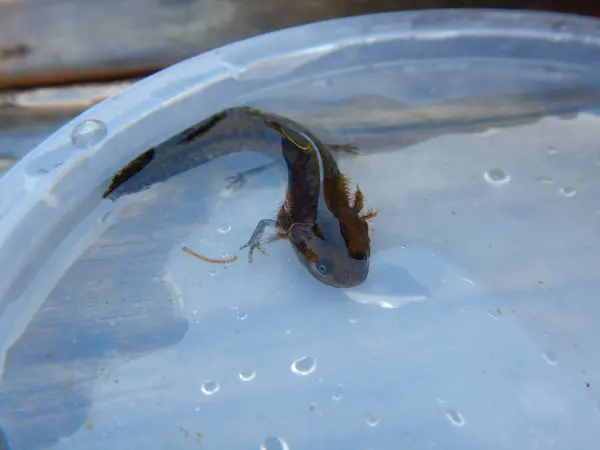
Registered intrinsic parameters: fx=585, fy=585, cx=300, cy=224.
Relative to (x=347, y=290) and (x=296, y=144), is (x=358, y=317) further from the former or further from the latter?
(x=296, y=144)

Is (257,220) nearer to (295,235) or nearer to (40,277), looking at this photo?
(295,235)

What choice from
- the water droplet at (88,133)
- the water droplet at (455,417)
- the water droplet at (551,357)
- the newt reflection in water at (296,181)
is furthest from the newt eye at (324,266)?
the water droplet at (88,133)

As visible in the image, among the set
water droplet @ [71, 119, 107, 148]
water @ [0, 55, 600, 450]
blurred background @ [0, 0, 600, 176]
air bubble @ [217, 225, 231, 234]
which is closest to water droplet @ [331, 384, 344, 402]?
water @ [0, 55, 600, 450]

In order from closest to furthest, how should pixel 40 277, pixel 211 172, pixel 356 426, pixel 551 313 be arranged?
pixel 356 426
pixel 551 313
pixel 40 277
pixel 211 172

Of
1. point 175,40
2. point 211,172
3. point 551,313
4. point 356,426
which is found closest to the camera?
point 356,426

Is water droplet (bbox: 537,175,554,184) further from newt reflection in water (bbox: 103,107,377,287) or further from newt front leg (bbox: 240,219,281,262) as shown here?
→ newt front leg (bbox: 240,219,281,262)

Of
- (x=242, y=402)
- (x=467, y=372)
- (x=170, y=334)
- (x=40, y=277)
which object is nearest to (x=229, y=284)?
(x=170, y=334)

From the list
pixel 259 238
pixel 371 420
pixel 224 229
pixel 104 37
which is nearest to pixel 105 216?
pixel 224 229
